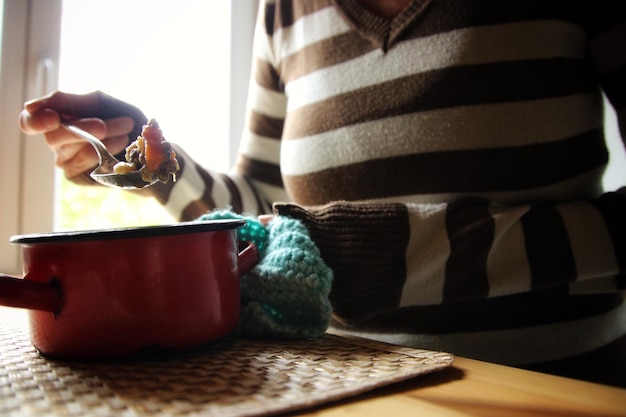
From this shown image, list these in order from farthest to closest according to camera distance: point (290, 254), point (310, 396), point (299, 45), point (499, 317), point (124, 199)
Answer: point (124, 199)
point (299, 45)
point (499, 317)
point (290, 254)
point (310, 396)

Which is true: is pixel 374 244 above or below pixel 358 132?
below

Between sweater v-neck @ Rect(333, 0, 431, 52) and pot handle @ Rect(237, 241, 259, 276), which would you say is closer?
pot handle @ Rect(237, 241, 259, 276)

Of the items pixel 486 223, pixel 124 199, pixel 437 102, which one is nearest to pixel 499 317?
pixel 486 223

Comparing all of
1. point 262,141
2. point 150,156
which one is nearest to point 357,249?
point 150,156

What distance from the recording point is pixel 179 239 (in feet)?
0.97

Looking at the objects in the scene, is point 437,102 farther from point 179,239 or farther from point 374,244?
point 179,239

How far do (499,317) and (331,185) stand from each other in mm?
237

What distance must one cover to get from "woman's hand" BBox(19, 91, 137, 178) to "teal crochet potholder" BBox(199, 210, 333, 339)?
0.67ft

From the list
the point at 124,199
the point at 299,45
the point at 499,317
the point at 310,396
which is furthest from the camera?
the point at 124,199

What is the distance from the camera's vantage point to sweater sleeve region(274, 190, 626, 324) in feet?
1.30

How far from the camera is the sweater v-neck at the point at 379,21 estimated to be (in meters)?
0.56

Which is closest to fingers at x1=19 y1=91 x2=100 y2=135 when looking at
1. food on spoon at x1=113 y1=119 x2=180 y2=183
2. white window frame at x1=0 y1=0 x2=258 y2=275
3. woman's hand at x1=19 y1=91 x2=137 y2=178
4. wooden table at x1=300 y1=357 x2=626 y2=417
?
woman's hand at x1=19 y1=91 x2=137 y2=178

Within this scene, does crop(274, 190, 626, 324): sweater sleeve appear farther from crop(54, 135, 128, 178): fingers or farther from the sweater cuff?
crop(54, 135, 128, 178): fingers

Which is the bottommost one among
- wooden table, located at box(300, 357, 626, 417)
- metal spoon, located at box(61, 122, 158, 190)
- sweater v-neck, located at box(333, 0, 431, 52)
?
wooden table, located at box(300, 357, 626, 417)
